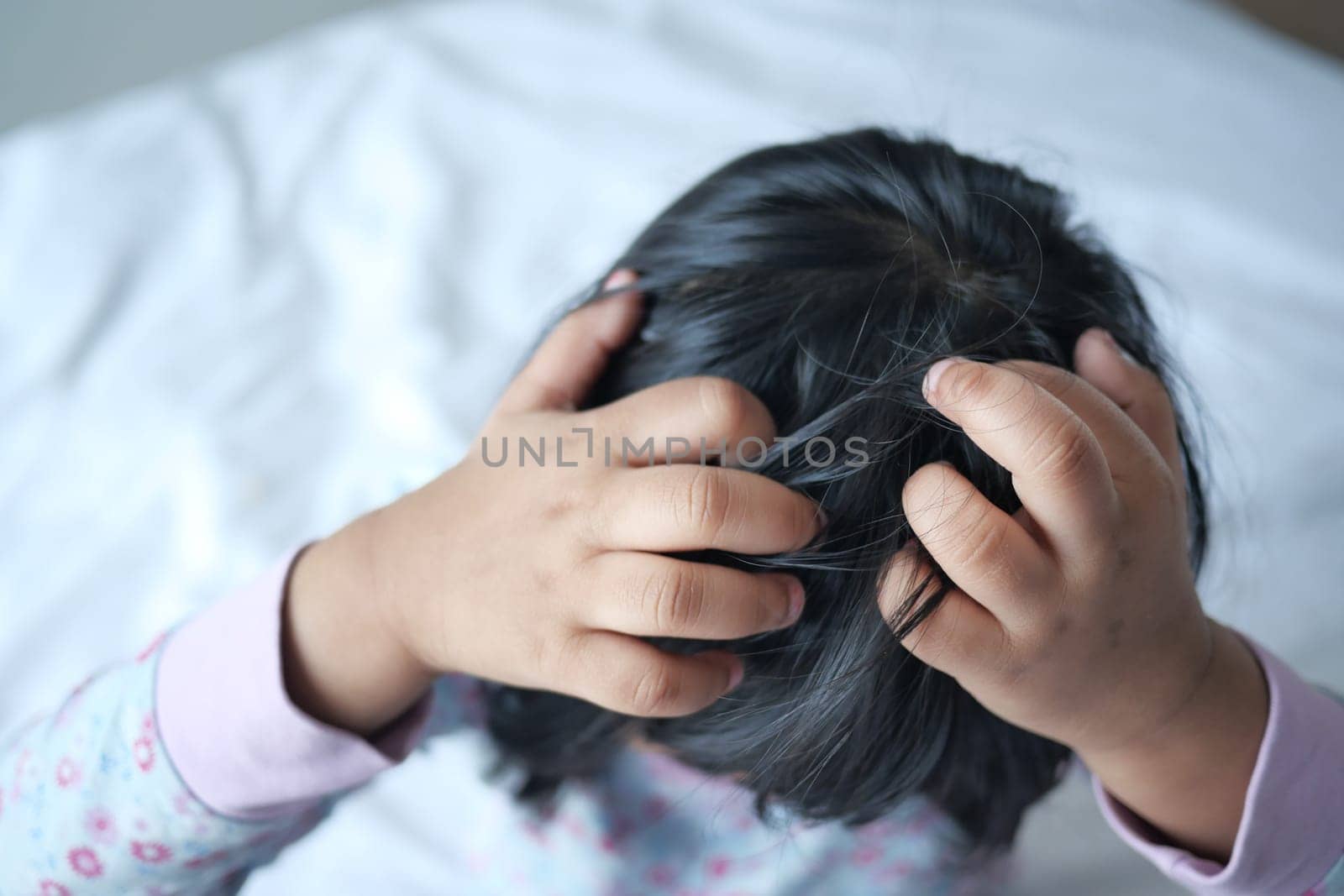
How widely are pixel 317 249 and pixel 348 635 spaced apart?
0.52 meters

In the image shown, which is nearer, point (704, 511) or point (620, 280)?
point (704, 511)

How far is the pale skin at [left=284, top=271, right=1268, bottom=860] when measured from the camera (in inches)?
13.0

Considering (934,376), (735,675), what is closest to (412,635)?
(735,675)

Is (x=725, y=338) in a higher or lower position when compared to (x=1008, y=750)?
higher

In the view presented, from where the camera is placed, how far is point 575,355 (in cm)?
43

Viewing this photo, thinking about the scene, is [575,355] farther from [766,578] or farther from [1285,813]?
[1285,813]

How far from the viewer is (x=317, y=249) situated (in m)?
0.86

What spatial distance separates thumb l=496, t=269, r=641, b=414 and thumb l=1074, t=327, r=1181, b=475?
0.19m

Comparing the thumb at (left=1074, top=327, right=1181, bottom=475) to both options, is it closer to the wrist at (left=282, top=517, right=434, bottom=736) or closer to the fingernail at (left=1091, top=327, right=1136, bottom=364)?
the fingernail at (left=1091, top=327, right=1136, bottom=364)

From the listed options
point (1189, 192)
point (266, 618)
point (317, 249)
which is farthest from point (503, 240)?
point (1189, 192)

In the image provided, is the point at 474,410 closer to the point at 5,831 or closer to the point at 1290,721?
the point at 5,831

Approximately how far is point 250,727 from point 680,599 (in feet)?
0.76

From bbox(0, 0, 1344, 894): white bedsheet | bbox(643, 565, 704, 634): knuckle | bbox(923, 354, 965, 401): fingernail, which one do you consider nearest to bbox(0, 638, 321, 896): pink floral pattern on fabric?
bbox(0, 0, 1344, 894): white bedsheet

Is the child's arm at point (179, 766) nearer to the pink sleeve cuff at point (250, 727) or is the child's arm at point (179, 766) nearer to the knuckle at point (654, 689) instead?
the pink sleeve cuff at point (250, 727)
